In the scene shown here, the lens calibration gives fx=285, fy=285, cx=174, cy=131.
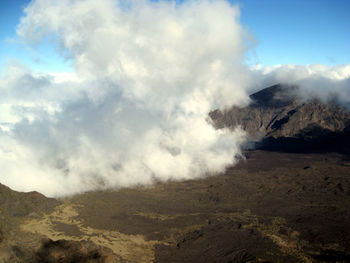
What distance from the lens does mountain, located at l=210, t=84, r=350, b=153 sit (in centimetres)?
13588

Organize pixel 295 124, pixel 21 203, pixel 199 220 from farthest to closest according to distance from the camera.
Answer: pixel 295 124, pixel 21 203, pixel 199 220

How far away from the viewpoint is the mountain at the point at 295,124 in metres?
136

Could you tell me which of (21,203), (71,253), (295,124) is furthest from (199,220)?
(295,124)

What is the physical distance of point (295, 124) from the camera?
16350 cm

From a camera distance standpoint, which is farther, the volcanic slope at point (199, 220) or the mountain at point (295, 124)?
the mountain at point (295, 124)

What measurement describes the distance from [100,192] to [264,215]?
4336cm

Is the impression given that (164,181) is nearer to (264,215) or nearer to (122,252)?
(264,215)

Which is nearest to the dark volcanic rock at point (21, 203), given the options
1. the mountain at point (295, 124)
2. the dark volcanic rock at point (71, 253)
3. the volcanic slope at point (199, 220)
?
the volcanic slope at point (199, 220)

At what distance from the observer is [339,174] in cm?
8612

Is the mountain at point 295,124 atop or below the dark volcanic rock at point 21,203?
atop

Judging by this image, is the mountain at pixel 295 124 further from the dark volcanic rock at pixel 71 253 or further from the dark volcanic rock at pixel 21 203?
the dark volcanic rock at pixel 71 253

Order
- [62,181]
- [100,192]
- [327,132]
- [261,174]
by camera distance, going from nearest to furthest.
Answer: [100,192]
[62,181]
[261,174]
[327,132]

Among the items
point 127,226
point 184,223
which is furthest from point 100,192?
point 184,223

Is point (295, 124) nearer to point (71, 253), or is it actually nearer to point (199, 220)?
point (199, 220)
